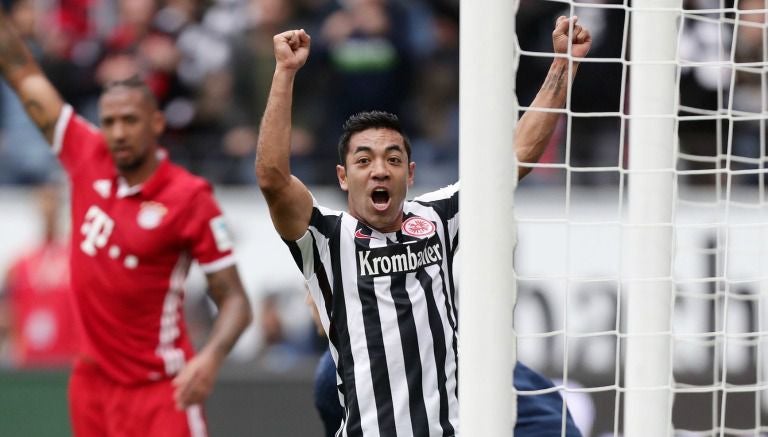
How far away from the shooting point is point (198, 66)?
1009 centimetres

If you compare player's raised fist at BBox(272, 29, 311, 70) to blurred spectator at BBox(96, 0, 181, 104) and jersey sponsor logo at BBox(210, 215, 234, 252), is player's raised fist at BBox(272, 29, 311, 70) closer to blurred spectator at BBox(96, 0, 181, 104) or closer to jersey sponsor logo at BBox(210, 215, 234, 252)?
jersey sponsor logo at BBox(210, 215, 234, 252)

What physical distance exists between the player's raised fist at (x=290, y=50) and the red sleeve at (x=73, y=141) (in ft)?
7.50

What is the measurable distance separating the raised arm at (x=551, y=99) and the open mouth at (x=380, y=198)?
552 millimetres

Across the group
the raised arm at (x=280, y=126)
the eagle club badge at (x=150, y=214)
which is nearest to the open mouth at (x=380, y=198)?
the raised arm at (x=280, y=126)

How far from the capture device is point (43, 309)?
357 inches

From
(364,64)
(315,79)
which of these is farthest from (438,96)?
(315,79)

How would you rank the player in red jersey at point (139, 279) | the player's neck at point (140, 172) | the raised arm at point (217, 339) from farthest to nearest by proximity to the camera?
the player's neck at point (140, 172), the player in red jersey at point (139, 279), the raised arm at point (217, 339)

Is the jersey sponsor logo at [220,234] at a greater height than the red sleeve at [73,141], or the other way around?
the red sleeve at [73,141]

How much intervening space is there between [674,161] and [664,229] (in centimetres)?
24

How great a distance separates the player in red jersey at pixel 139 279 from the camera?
5.77 metres

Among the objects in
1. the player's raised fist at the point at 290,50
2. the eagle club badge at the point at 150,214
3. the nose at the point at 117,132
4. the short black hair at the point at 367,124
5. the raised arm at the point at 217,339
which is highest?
the player's raised fist at the point at 290,50

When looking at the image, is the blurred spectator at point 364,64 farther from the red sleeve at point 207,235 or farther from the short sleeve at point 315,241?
the short sleeve at point 315,241

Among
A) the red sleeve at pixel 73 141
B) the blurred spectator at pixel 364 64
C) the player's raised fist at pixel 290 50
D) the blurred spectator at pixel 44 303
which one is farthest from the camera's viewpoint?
the blurred spectator at pixel 364 64

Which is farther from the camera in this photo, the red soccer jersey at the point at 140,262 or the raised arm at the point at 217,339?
the red soccer jersey at the point at 140,262
